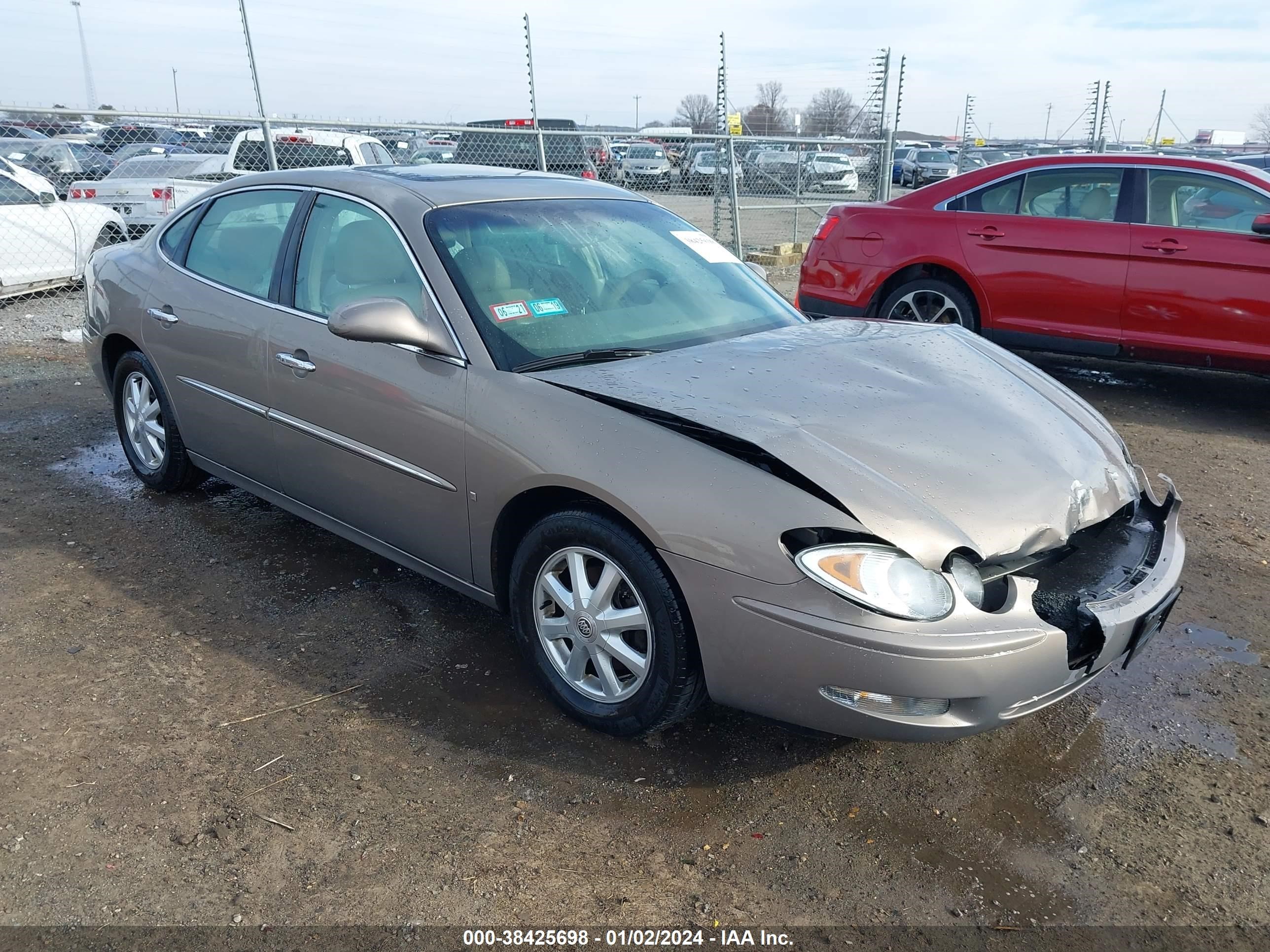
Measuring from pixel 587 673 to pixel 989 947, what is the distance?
1.34 metres

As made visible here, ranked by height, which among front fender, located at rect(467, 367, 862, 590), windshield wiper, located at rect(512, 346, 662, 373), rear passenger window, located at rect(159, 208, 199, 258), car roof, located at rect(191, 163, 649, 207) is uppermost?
car roof, located at rect(191, 163, 649, 207)

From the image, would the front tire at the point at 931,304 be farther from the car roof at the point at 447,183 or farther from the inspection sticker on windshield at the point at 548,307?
the inspection sticker on windshield at the point at 548,307

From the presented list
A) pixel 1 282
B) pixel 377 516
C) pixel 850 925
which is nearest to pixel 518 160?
pixel 1 282

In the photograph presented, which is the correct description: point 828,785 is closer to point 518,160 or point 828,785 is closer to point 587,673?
point 587,673

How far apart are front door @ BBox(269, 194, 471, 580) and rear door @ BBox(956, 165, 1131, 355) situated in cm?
480

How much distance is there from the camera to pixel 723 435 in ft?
A: 8.72

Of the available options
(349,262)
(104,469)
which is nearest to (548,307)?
(349,262)

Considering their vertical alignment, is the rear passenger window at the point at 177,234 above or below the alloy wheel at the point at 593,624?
above

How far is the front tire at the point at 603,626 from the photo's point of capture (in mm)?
2676

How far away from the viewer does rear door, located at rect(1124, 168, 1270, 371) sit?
6059mm

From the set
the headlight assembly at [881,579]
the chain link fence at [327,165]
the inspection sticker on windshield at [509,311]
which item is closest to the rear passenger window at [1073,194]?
the chain link fence at [327,165]

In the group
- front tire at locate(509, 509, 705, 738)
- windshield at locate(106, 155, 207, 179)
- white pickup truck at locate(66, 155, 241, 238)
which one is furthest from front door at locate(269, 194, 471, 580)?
windshield at locate(106, 155, 207, 179)

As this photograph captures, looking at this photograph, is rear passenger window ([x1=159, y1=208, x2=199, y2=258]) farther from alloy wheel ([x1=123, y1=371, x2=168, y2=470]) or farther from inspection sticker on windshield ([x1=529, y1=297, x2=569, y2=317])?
inspection sticker on windshield ([x1=529, y1=297, x2=569, y2=317])

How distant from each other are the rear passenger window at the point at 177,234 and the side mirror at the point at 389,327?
6.08 ft
